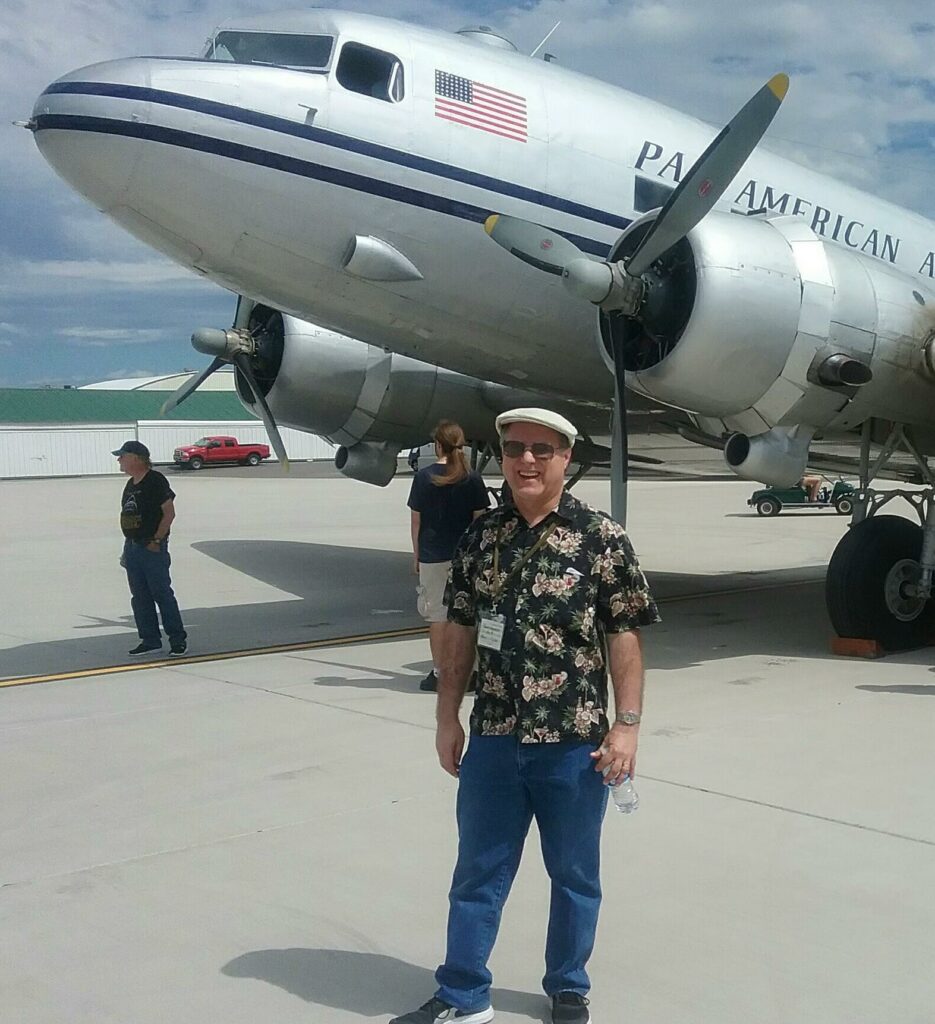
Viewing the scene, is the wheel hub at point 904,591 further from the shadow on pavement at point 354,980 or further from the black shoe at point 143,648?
the shadow on pavement at point 354,980

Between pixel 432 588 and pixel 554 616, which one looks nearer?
pixel 554 616

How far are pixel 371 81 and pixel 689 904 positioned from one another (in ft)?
21.5

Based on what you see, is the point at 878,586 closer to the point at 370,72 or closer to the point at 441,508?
the point at 441,508

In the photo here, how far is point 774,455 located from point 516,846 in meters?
6.23

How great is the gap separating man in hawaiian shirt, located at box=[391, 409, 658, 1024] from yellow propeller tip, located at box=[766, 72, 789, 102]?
5.70 metres

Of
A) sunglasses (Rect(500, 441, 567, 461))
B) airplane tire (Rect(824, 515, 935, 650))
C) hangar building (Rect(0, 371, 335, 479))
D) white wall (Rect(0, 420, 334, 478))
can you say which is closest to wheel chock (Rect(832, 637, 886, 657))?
airplane tire (Rect(824, 515, 935, 650))

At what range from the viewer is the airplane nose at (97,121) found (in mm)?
7773

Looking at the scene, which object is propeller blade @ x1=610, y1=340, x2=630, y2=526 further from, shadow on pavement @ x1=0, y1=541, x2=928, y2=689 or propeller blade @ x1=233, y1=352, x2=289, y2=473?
propeller blade @ x1=233, y1=352, x2=289, y2=473

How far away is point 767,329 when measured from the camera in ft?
27.9

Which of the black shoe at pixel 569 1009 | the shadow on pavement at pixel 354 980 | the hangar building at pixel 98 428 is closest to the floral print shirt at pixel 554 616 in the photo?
the black shoe at pixel 569 1009

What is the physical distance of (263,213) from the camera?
27.5 feet

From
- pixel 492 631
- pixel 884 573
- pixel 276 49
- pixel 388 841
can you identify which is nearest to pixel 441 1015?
pixel 492 631

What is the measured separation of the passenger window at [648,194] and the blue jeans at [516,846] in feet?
24.3

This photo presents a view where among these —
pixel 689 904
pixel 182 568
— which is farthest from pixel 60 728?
pixel 182 568
